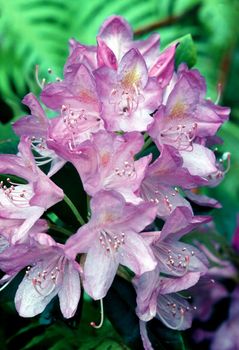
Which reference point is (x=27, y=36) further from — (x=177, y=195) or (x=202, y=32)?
(x=177, y=195)

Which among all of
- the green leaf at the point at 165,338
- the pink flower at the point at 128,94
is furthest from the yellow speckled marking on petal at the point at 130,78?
the green leaf at the point at 165,338

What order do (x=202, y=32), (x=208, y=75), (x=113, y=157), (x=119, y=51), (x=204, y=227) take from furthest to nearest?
(x=202, y=32) < (x=208, y=75) < (x=204, y=227) < (x=119, y=51) < (x=113, y=157)

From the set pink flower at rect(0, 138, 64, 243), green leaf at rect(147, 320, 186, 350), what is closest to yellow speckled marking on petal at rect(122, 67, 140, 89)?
pink flower at rect(0, 138, 64, 243)

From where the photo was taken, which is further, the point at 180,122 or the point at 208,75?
the point at 208,75

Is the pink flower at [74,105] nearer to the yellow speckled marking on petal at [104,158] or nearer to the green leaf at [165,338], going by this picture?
the yellow speckled marking on petal at [104,158]

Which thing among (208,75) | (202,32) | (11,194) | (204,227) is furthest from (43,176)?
(202,32)

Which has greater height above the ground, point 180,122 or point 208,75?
point 180,122

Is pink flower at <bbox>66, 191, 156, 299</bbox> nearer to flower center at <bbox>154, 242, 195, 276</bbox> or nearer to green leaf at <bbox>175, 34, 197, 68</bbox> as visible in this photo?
flower center at <bbox>154, 242, 195, 276</bbox>
